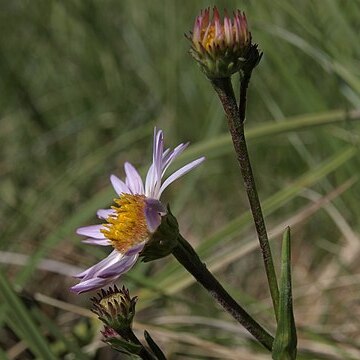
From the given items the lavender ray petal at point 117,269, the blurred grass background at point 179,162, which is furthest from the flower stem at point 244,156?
the blurred grass background at point 179,162

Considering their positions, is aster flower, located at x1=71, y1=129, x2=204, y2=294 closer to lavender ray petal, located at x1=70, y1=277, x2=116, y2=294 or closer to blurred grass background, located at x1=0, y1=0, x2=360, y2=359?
lavender ray petal, located at x1=70, y1=277, x2=116, y2=294

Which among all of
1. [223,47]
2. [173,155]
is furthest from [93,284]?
[223,47]

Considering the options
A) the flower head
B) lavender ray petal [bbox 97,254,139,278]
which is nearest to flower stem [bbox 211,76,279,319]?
the flower head

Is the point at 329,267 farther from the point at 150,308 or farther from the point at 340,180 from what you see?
the point at 150,308

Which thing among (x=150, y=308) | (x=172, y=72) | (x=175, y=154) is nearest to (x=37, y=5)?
(x=172, y=72)

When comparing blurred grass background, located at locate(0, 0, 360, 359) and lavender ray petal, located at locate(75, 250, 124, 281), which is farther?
blurred grass background, located at locate(0, 0, 360, 359)
